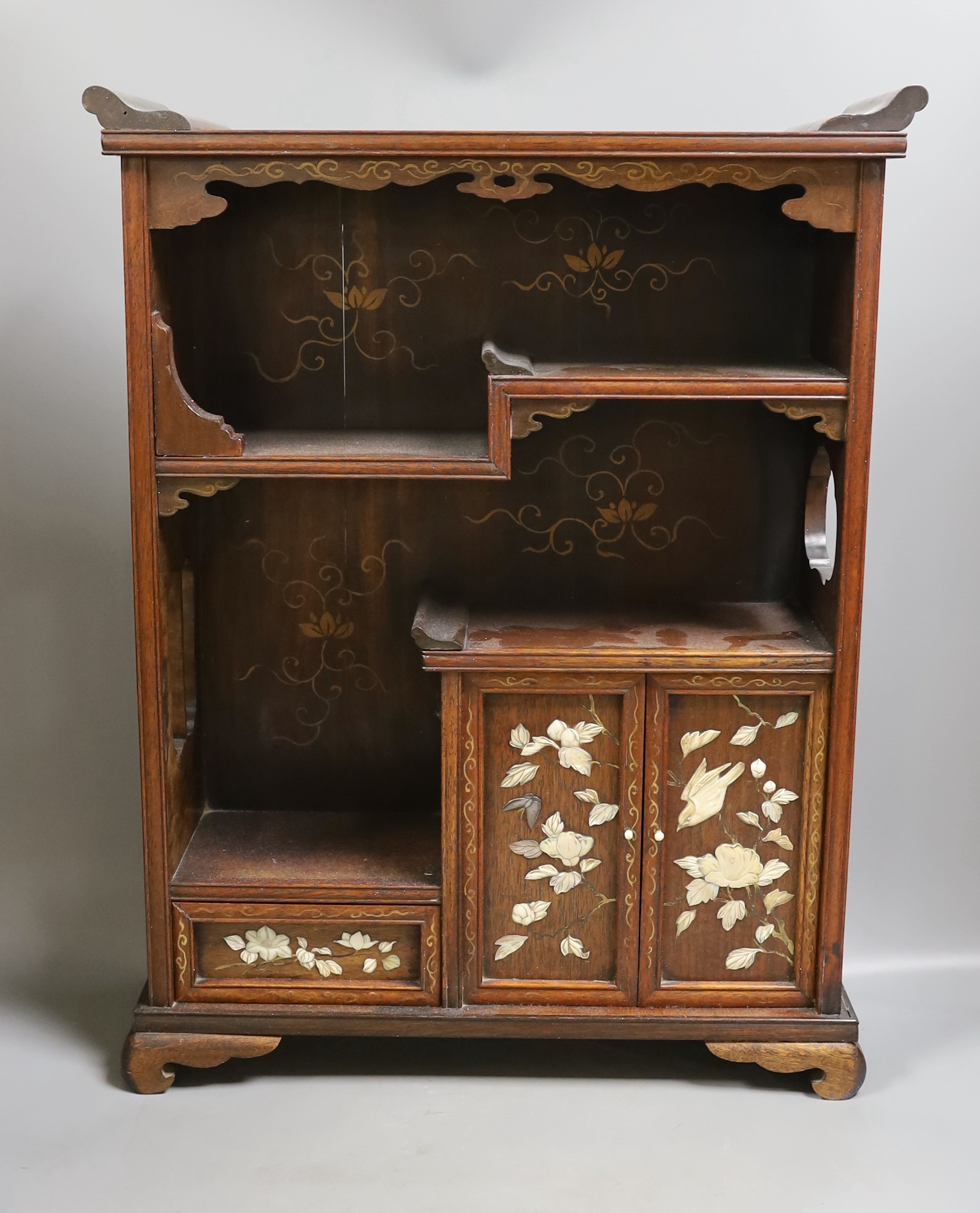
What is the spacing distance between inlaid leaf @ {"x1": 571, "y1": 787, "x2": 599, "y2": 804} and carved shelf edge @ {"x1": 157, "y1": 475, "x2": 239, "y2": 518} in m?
0.83

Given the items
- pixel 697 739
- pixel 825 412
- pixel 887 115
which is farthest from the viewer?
pixel 697 739

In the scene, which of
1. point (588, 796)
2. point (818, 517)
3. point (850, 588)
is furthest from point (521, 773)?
point (818, 517)

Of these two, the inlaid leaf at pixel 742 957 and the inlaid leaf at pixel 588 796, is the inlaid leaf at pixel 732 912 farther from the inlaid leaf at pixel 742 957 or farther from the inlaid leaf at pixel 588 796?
the inlaid leaf at pixel 588 796

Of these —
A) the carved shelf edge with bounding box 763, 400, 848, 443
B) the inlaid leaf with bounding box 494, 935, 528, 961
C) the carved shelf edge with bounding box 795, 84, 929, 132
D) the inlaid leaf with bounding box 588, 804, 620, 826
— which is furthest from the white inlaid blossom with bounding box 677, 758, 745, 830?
the carved shelf edge with bounding box 795, 84, 929, 132

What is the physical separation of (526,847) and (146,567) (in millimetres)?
853

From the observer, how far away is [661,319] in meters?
2.99

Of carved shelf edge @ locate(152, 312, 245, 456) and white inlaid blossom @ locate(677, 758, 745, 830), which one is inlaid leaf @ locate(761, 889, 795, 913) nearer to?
white inlaid blossom @ locate(677, 758, 745, 830)

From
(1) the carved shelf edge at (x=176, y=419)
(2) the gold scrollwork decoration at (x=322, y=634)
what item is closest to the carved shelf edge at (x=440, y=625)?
(2) the gold scrollwork decoration at (x=322, y=634)

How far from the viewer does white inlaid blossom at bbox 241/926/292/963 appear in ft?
9.51

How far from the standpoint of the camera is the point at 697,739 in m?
2.79

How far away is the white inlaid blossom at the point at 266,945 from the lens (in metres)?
2.90

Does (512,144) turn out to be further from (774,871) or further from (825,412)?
(774,871)

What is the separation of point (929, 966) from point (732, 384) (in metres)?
1.49

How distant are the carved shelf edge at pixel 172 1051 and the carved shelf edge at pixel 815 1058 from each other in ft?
2.82
